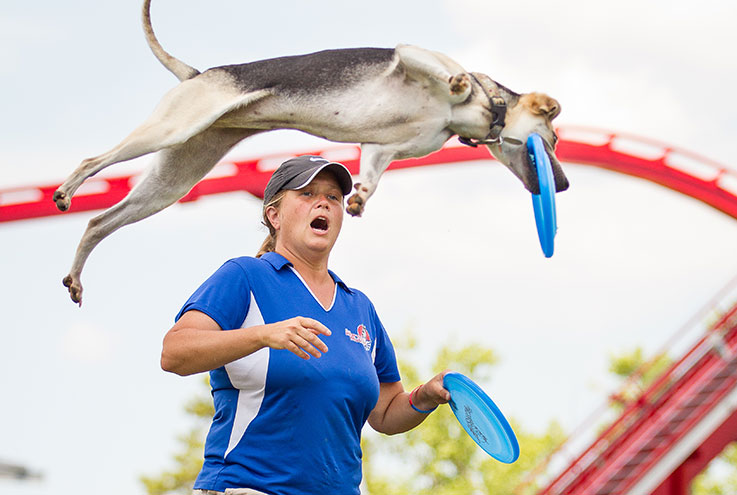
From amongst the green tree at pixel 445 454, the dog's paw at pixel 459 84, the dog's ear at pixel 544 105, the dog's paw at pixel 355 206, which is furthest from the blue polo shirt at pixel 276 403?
the green tree at pixel 445 454

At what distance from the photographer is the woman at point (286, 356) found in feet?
8.18

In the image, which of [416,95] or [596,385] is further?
[596,385]

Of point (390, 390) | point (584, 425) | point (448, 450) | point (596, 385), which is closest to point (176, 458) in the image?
point (448, 450)

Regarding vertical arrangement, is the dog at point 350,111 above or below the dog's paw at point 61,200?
above

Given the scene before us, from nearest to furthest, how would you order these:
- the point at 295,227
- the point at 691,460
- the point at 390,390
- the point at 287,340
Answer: the point at 287,340 → the point at 295,227 → the point at 390,390 → the point at 691,460

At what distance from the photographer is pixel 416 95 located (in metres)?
2.78

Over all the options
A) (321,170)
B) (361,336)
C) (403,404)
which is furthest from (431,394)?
(321,170)

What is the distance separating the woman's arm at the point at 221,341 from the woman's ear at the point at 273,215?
1.73 feet

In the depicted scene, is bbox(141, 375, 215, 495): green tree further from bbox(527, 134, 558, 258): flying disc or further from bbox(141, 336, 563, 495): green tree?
bbox(527, 134, 558, 258): flying disc

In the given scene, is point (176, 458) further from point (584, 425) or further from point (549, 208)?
point (549, 208)

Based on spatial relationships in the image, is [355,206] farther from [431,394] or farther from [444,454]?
[444,454]

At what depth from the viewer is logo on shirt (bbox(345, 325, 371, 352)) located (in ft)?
9.48

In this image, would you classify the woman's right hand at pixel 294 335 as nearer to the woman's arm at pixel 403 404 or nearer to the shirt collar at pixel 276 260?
the shirt collar at pixel 276 260

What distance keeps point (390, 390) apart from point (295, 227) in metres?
0.80
